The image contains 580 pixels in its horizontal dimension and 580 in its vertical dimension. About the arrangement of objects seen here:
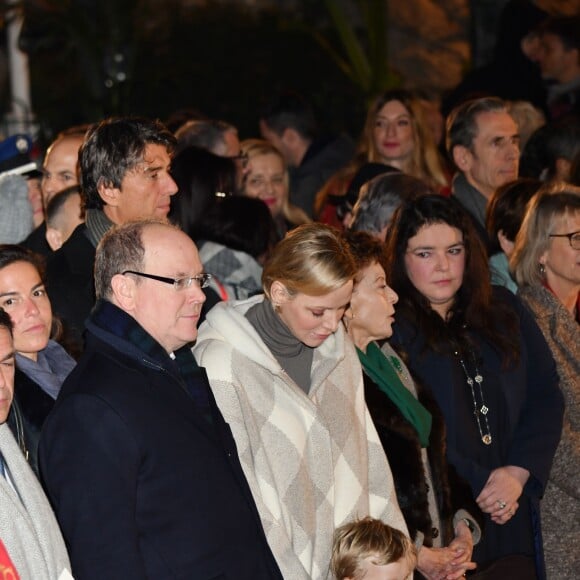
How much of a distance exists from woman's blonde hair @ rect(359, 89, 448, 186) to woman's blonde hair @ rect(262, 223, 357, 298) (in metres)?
3.10

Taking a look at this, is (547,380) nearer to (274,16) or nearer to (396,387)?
(396,387)

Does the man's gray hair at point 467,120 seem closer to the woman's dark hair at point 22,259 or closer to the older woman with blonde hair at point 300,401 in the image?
the older woman with blonde hair at point 300,401

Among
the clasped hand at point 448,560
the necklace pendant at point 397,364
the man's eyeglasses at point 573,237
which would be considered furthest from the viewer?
the man's eyeglasses at point 573,237

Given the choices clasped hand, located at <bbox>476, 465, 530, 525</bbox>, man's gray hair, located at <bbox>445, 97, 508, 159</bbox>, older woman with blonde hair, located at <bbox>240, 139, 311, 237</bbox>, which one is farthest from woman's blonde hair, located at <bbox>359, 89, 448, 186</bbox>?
clasped hand, located at <bbox>476, 465, 530, 525</bbox>

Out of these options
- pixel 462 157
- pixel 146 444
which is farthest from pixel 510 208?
pixel 146 444

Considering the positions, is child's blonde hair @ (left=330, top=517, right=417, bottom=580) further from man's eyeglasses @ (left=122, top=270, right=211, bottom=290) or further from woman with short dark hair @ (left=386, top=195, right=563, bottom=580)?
man's eyeglasses @ (left=122, top=270, right=211, bottom=290)

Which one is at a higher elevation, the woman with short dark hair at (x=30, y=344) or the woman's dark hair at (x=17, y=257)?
the woman's dark hair at (x=17, y=257)

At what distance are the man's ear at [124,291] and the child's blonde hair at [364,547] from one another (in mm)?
1120

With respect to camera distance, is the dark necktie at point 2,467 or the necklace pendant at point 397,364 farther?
the necklace pendant at point 397,364

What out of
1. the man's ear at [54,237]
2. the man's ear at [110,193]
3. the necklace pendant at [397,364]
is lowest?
the necklace pendant at [397,364]

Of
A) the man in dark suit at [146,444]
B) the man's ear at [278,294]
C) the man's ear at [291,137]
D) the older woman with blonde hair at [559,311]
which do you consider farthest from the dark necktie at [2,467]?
the man's ear at [291,137]

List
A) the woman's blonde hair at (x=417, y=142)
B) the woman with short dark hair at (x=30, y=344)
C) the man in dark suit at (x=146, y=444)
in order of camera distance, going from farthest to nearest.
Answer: the woman's blonde hair at (x=417, y=142) → the woman with short dark hair at (x=30, y=344) → the man in dark suit at (x=146, y=444)

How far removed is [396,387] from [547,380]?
87 centimetres

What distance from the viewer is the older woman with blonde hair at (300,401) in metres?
3.84
